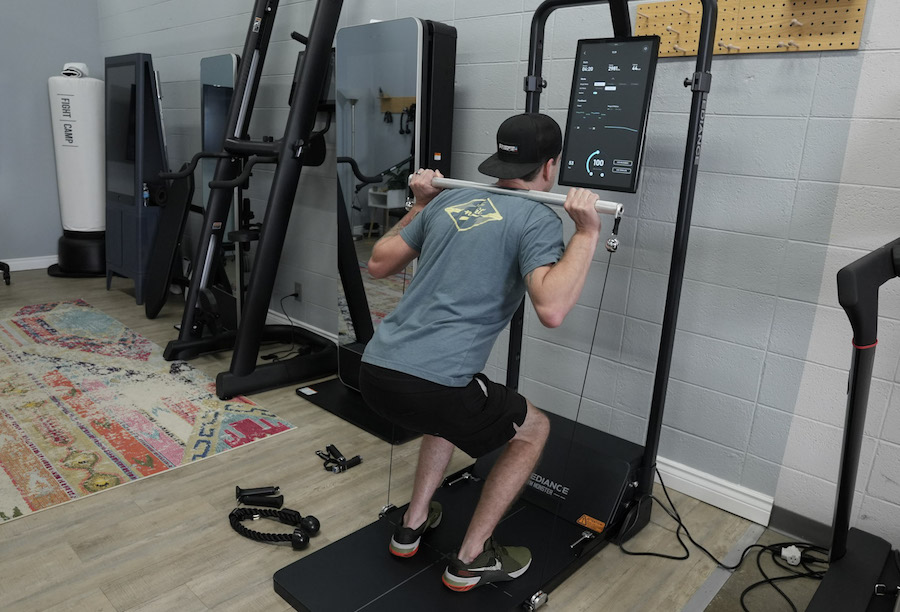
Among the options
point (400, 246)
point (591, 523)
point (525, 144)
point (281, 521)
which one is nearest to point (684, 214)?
point (525, 144)

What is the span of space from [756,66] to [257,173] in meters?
3.19

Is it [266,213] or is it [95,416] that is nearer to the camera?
[95,416]

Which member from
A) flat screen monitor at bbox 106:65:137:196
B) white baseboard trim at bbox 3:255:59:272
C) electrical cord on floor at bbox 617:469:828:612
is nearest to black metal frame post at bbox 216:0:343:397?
electrical cord on floor at bbox 617:469:828:612

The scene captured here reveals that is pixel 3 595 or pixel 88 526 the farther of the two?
pixel 88 526

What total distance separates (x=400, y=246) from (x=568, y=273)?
23.1 inches

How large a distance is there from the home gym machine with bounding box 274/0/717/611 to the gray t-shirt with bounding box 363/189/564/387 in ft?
1.75

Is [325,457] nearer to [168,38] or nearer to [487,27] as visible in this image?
[487,27]

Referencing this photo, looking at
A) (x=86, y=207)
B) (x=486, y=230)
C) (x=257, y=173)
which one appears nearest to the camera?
(x=486, y=230)

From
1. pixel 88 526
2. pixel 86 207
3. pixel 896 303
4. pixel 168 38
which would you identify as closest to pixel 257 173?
pixel 168 38

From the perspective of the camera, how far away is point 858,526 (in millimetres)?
2277

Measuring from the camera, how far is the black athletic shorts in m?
1.81

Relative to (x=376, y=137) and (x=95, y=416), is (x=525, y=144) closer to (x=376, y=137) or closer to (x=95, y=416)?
(x=376, y=137)

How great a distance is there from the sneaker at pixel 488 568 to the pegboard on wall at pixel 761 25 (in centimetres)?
179

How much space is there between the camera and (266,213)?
3365 millimetres
